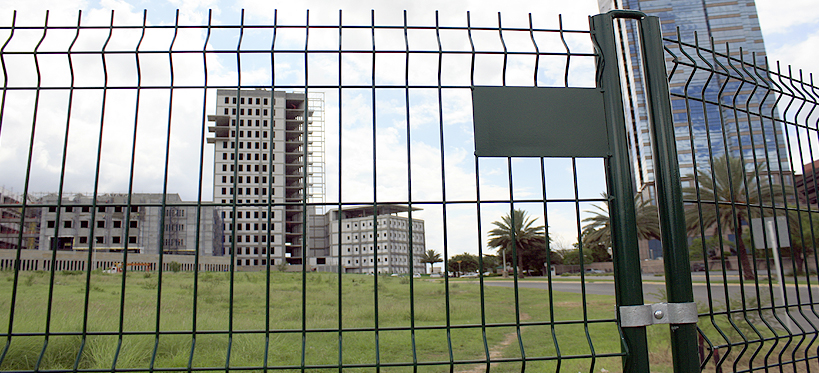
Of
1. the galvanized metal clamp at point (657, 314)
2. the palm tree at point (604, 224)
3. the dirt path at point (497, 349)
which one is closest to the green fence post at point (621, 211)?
the galvanized metal clamp at point (657, 314)

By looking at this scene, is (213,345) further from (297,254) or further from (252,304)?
(297,254)

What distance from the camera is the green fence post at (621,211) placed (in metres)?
1.84

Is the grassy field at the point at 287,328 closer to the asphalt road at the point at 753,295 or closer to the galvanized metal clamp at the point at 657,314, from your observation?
the galvanized metal clamp at the point at 657,314

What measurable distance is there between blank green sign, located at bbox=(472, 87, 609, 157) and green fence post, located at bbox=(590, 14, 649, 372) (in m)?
0.05

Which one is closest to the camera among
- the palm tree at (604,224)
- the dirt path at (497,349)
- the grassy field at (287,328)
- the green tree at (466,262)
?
the grassy field at (287,328)

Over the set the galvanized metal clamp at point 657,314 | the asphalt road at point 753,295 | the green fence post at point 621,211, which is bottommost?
the asphalt road at point 753,295

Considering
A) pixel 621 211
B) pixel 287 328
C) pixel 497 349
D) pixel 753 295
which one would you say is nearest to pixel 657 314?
pixel 621 211

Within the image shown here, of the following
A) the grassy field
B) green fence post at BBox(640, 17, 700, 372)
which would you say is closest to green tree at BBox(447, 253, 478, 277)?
the grassy field

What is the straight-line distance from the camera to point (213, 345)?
10312 mm

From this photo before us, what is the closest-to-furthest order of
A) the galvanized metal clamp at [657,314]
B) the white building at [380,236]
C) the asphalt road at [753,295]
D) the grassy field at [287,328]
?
the white building at [380,236]
the galvanized metal clamp at [657,314]
the asphalt road at [753,295]
the grassy field at [287,328]

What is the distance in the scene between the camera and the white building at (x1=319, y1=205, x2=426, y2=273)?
5.65 feet

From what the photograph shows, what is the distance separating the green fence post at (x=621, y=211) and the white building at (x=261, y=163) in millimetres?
1326

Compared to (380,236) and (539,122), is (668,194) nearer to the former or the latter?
(539,122)

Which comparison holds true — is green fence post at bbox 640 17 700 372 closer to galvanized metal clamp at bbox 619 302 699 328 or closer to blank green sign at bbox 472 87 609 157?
galvanized metal clamp at bbox 619 302 699 328
